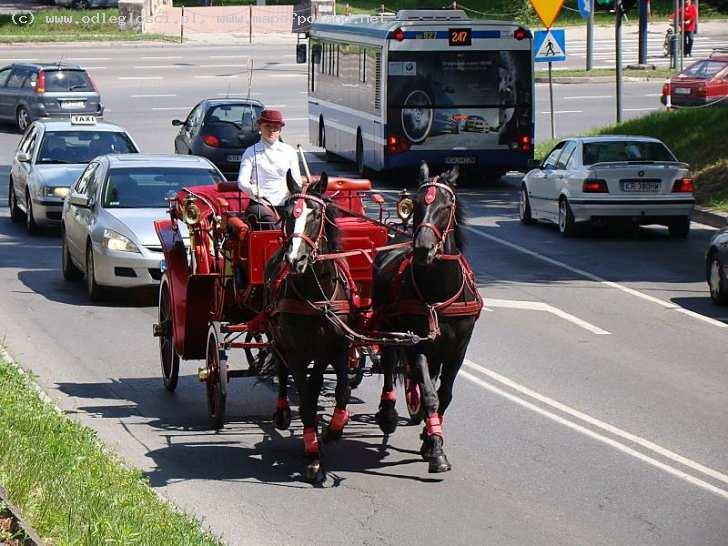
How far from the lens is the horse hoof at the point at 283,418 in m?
11.2

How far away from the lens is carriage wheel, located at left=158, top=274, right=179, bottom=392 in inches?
519

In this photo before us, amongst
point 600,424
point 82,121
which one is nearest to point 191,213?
point 600,424

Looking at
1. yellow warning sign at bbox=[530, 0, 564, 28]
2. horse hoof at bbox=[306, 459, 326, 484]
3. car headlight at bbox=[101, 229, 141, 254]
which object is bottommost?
horse hoof at bbox=[306, 459, 326, 484]

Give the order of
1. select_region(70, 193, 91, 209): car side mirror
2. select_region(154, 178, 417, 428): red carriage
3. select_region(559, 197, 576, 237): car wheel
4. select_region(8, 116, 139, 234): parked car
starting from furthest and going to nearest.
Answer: select_region(559, 197, 576, 237): car wheel
select_region(8, 116, 139, 234): parked car
select_region(70, 193, 91, 209): car side mirror
select_region(154, 178, 417, 428): red carriage

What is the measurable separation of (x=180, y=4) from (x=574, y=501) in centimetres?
6282

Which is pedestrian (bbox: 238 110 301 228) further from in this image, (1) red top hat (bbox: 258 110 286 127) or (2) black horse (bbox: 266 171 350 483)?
(2) black horse (bbox: 266 171 350 483)

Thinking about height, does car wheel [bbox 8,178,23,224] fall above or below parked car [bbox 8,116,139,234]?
below

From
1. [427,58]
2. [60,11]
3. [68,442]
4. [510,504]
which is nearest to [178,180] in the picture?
[68,442]

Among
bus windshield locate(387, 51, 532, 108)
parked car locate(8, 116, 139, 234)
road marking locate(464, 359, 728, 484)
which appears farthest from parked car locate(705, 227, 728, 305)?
bus windshield locate(387, 51, 532, 108)

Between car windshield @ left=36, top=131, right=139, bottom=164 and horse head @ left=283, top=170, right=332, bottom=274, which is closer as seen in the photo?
horse head @ left=283, top=170, right=332, bottom=274

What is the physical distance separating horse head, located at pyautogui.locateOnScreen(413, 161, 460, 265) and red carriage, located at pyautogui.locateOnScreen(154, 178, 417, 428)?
2.73 ft

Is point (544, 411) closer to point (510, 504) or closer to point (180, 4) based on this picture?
point (510, 504)

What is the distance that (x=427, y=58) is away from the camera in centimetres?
3077

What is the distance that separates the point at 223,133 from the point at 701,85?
16.7 metres
